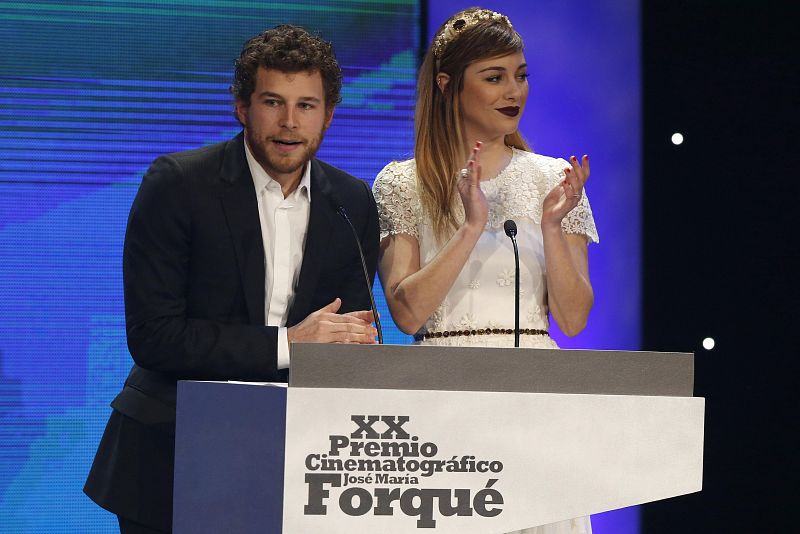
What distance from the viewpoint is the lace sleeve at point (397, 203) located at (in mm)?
2600

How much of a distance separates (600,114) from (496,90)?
3.45ft

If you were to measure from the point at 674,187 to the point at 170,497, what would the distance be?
2072 millimetres

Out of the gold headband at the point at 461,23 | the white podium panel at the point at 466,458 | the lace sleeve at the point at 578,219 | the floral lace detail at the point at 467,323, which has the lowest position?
the white podium panel at the point at 466,458

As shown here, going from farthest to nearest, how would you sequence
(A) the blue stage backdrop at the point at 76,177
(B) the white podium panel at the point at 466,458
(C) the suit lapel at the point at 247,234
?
(A) the blue stage backdrop at the point at 76,177, (C) the suit lapel at the point at 247,234, (B) the white podium panel at the point at 466,458

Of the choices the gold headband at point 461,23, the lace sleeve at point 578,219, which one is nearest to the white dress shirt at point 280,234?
the gold headband at point 461,23

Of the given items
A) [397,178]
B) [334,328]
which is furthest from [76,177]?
[334,328]

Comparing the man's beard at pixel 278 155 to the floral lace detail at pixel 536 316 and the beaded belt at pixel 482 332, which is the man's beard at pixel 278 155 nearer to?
the beaded belt at pixel 482 332

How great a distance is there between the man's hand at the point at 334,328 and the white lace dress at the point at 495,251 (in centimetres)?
59

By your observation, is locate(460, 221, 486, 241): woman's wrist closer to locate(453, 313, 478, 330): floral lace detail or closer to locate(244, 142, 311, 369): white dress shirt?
locate(453, 313, 478, 330): floral lace detail

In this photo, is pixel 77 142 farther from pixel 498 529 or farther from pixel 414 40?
pixel 498 529

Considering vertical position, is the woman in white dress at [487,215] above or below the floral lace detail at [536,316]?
above

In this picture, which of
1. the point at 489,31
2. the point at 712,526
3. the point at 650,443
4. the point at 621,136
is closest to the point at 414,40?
the point at 621,136

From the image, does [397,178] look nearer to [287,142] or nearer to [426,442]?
[287,142]

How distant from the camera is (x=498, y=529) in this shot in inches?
61.7
